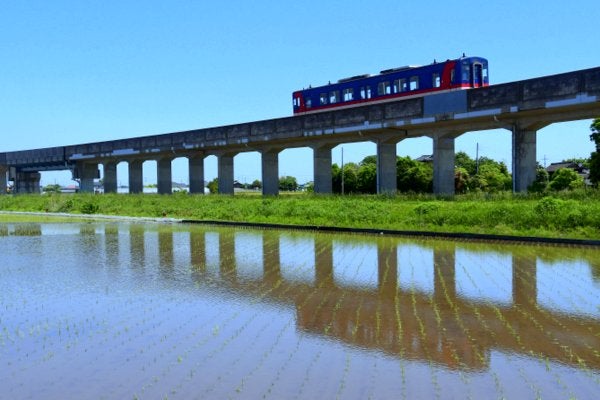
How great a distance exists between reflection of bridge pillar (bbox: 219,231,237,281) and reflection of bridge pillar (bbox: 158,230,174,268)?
1224 millimetres

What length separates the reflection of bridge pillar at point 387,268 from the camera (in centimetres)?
986

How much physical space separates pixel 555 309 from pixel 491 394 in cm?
394

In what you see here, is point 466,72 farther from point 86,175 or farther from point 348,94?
point 86,175

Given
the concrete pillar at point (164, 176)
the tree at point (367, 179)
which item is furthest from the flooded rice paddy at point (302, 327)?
the tree at point (367, 179)

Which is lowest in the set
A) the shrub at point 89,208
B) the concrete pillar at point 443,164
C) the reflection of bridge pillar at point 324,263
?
the reflection of bridge pillar at point 324,263

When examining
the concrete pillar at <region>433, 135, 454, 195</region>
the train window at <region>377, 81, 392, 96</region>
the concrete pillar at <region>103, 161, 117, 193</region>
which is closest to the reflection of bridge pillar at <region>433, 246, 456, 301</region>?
the concrete pillar at <region>433, 135, 454, 195</region>

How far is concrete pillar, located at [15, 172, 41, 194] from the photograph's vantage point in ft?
218

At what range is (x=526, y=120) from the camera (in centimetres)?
2339

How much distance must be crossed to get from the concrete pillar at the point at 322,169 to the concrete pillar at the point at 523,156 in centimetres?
1185

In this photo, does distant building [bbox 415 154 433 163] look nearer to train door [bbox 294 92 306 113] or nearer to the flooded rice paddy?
train door [bbox 294 92 306 113]

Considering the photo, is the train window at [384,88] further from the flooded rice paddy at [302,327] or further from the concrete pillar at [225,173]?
the flooded rice paddy at [302,327]

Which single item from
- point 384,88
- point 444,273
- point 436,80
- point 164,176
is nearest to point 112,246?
point 444,273

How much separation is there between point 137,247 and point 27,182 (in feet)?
193

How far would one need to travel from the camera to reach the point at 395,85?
96.5 ft
